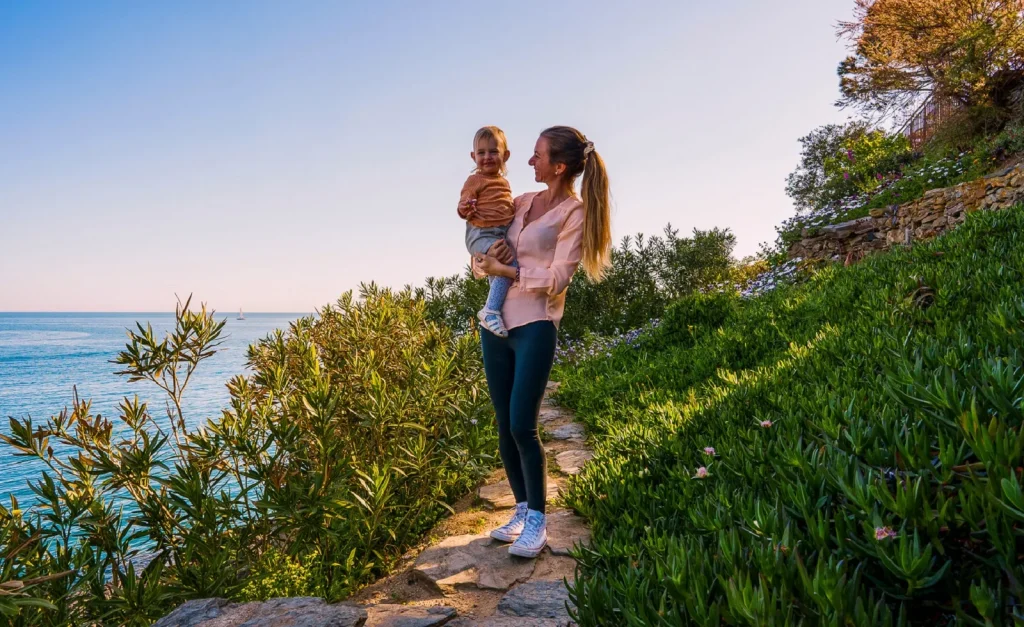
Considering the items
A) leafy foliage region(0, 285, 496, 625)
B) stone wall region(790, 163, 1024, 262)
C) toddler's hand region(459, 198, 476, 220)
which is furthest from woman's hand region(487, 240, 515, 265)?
stone wall region(790, 163, 1024, 262)

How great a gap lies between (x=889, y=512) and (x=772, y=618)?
0.56 metres

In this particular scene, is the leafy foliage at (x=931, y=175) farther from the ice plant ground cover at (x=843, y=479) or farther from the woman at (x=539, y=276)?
the woman at (x=539, y=276)

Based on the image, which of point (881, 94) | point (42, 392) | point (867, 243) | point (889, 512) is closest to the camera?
point (889, 512)

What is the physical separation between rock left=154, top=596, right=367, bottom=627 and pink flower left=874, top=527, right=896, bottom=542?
1756mm

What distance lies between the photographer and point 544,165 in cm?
306

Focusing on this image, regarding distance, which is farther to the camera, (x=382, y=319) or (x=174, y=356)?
(x=382, y=319)

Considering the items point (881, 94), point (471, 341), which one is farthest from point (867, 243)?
point (471, 341)

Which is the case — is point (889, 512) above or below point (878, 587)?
above

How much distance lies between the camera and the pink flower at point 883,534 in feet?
4.42

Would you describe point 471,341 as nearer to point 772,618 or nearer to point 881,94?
point 772,618

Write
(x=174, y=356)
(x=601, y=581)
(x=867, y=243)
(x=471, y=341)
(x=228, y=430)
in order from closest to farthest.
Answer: (x=601, y=581) < (x=228, y=430) < (x=174, y=356) < (x=471, y=341) < (x=867, y=243)

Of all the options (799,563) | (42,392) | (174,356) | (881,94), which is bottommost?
(42,392)

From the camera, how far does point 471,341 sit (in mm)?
5492

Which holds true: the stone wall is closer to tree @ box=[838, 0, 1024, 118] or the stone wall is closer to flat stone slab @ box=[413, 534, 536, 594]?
tree @ box=[838, 0, 1024, 118]
